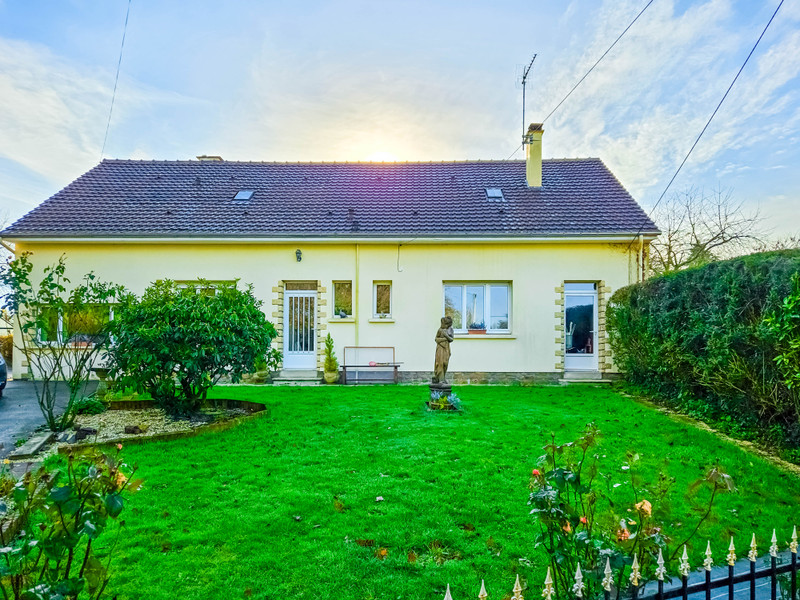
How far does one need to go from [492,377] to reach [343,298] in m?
4.92

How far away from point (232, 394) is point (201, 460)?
5330 millimetres

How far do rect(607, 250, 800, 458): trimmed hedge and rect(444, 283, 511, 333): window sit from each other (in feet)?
12.3

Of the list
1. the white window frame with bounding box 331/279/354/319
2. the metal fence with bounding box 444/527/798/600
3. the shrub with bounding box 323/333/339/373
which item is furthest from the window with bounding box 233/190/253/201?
the metal fence with bounding box 444/527/798/600

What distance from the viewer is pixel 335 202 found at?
14766 millimetres

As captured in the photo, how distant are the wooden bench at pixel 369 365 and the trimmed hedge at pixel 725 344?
21.0ft

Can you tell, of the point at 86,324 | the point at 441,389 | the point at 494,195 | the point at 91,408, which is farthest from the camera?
the point at 494,195

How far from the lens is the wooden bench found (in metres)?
12.4

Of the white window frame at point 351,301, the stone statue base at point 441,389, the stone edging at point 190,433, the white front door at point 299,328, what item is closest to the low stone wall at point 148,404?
the stone edging at point 190,433

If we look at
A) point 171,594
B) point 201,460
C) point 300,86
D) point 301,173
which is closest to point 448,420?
point 201,460

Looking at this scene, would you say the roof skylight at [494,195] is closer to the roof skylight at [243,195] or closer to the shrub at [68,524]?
the roof skylight at [243,195]

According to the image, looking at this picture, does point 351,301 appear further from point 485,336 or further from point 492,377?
point 492,377

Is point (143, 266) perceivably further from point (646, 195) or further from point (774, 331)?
point (646, 195)

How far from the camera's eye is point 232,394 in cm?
1062

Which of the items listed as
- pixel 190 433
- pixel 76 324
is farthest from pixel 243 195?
pixel 190 433
